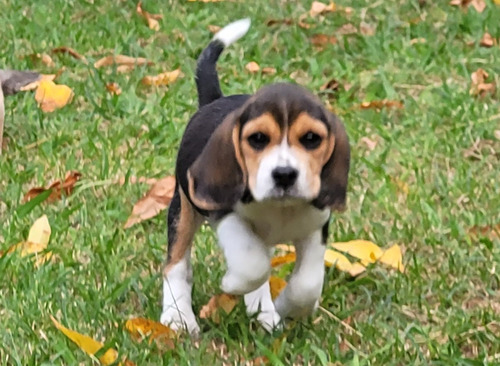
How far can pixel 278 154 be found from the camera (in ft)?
9.10

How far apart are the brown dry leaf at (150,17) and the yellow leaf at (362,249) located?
10.9 feet

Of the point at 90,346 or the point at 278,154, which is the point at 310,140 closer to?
the point at 278,154

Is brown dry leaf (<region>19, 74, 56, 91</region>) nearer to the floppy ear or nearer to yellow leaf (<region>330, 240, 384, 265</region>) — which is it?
yellow leaf (<region>330, 240, 384, 265</region>)

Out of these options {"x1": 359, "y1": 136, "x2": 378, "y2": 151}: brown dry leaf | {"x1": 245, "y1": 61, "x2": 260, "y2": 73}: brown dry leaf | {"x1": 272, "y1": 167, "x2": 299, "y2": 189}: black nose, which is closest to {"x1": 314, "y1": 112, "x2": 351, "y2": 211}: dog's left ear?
{"x1": 272, "y1": 167, "x2": 299, "y2": 189}: black nose

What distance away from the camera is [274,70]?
6219 mm

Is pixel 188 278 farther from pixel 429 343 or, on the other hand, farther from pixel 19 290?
pixel 429 343

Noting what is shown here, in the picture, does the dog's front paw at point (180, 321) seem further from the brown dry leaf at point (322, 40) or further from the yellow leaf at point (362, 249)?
the brown dry leaf at point (322, 40)

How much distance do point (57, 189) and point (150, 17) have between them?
2.81 meters

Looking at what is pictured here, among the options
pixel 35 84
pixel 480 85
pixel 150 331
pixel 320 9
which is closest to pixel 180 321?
pixel 150 331

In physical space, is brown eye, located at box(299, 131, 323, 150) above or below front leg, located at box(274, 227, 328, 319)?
above

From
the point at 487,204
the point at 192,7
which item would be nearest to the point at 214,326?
the point at 487,204

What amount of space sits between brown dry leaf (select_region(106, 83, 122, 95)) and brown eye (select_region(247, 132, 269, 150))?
2.92 metres

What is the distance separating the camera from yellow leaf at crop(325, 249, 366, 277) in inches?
151

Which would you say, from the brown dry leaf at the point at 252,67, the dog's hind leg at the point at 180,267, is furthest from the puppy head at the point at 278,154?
the brown dry leaf at the point at 252,67
